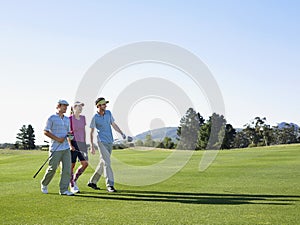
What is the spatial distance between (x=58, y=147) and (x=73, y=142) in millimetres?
966

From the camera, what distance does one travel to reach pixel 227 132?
10600 centimetres

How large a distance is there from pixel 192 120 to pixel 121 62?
87.0 m

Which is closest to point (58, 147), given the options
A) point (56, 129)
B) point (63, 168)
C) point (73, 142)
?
point (56, 129)

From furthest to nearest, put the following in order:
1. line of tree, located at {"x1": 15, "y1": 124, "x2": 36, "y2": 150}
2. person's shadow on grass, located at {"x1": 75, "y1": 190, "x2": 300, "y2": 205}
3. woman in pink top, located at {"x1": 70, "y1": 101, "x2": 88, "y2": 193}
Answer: line of tree, located at {"x1": 15, "y1": 124, "x2": 36, "y2": 150} → woman in pink top, located at {"x1": 70, "y1": 101, "x2": 88, "y2": 193} → person's shadow on grass, located at {"x1": 75, "y1": 190, "x2": 300, "y2": 205}

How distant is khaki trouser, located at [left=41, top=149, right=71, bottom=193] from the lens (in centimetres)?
1146

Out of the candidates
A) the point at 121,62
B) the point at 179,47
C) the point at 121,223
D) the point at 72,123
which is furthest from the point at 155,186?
the point at 179,47

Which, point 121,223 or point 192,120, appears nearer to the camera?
point 121,223

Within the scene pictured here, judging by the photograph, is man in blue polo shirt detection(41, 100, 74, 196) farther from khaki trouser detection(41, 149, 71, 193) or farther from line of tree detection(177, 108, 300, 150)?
line of tree detection(177, 108, 300, 150)

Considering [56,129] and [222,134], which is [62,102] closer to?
[56,129]

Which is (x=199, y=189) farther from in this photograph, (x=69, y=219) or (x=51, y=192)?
(x=69, y=219)

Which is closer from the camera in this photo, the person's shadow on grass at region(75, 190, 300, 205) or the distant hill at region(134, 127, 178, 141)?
the person's shadow on grass at region(75, 190, 300, 205)

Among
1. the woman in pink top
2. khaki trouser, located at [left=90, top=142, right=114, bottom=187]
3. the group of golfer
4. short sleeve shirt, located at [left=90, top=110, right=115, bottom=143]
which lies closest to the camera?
the group of golfer

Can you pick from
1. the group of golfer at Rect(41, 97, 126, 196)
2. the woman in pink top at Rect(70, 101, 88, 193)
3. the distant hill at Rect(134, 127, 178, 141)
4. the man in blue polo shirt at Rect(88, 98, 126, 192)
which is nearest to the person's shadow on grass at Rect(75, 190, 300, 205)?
the group of golfer at Rect(41, 97, 126, 196)

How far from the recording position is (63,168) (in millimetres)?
11695
